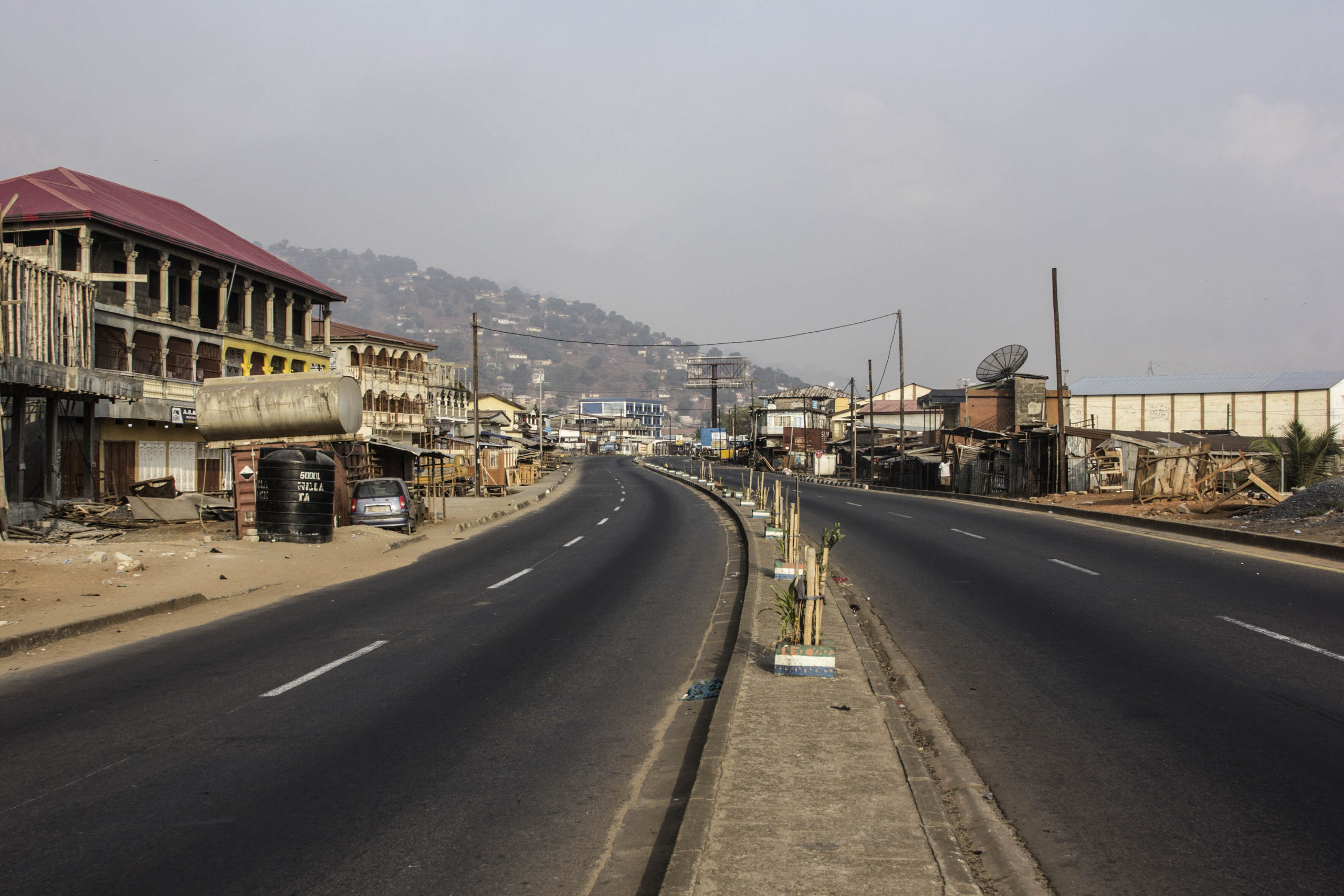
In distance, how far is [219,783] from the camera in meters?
5.79

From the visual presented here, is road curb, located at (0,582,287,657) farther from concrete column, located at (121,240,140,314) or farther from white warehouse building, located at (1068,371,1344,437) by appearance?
white warehouse building, located at (1068,371,1344,437)

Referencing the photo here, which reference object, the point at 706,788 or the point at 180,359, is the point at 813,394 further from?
the point at 706,788

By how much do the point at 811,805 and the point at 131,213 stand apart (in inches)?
1613

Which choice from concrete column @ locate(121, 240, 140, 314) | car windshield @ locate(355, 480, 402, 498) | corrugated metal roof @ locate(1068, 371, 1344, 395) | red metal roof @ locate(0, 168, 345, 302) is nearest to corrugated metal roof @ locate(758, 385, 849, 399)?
corrugated metal roof @ locate(1068, 371, 1344, 395)

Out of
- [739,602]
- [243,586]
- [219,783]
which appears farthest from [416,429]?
[219,783]

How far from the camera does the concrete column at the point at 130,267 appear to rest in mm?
35250

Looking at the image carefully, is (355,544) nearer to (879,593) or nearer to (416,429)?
(879,593)

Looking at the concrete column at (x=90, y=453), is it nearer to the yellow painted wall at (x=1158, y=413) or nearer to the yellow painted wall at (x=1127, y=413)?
the yellow painted wall at (x=1127, y=413)

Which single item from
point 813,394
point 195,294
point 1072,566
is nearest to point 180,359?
point 195,294

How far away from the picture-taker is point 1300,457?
2809cm

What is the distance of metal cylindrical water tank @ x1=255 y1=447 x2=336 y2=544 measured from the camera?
67.8 ft

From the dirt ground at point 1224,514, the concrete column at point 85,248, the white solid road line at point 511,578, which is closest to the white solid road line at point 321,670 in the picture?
the white solid road line at point 511,578

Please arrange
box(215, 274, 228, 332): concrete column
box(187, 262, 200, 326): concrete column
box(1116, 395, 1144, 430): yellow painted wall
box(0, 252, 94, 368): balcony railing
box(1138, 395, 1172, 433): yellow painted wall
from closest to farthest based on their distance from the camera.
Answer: box(0, 252, 94, 368): balcony railing
box(187, 262, 200, 326): concrete column
box(215, 274, 228, 332): concrete column
box(1138, 395, 1172, 433): yellow painted wall
box(1116, 395, 1144, 430): yellow painted wall

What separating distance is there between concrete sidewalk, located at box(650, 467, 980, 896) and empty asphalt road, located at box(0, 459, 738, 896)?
0.55 meters
